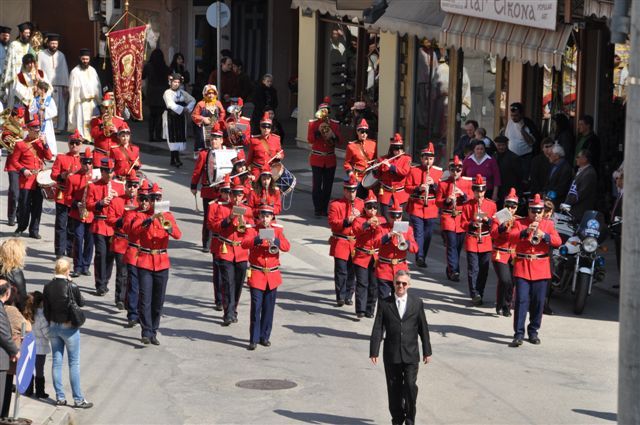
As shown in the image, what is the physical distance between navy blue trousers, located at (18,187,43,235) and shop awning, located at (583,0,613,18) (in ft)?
27.5

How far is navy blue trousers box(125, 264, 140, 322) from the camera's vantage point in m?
17.7

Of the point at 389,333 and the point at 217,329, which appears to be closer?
the point at 389,333

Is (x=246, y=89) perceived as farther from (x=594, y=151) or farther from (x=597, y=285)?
(x=597, y=285)

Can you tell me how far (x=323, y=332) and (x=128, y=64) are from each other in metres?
12.8

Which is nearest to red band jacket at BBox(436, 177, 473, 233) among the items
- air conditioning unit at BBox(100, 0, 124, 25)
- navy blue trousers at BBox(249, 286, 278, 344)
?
navy blue trousers at BBox(249, 286, 278, 344)

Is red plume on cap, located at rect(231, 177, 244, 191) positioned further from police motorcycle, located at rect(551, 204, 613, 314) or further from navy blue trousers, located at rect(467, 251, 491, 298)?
police motorcycle, located at rect(551, 204, 613, 314)

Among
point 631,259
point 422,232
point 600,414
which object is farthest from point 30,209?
→ point 631,259

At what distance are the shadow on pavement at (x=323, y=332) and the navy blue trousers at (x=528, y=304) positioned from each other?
178cm

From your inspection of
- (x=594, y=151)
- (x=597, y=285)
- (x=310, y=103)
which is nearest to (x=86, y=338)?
(x=597, y=285)

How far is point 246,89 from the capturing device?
3297 cm

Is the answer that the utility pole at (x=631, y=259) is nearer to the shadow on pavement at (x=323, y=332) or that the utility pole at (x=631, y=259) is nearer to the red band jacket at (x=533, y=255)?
the red band jacket at (x=533, y=255)

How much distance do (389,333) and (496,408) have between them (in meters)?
1.50

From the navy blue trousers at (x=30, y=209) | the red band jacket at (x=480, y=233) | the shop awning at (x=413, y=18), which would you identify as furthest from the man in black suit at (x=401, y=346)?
the shop awning at (x=413, y=18)

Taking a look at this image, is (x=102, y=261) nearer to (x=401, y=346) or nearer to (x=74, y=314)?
(x=74, y=314)
